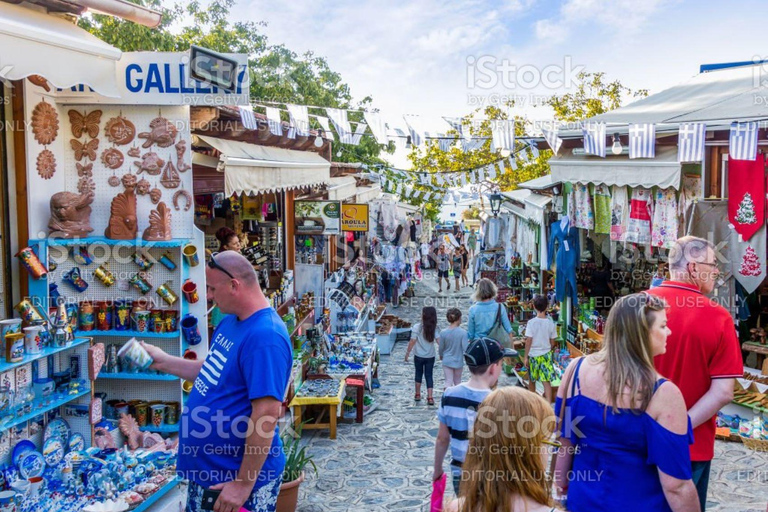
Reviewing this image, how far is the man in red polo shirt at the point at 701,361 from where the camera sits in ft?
11.1

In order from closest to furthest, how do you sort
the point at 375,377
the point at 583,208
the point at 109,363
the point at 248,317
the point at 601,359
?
the point at 601,359, the point at 248,317, the point at 109,363, the point at 583,208, the point at 375,377

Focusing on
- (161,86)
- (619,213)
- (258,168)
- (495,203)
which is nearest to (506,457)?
(161,86)

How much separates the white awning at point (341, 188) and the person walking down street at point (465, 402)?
9.03 meters

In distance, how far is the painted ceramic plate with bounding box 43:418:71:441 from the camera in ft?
16.7

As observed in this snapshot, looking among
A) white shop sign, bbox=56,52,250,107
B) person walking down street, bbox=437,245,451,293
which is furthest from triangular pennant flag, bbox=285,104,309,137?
person walking down street, bbox=437,245,451,293

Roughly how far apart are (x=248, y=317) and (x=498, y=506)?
1612mm

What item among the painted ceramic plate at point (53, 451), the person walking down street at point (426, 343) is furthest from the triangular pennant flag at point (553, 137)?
the painted ceramic plate at point (53, 451)

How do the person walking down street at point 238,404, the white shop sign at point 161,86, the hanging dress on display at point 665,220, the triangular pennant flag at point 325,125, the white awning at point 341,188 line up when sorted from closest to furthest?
the person walking down street at point 238,404 < the white shop sign at point 161,86 < the hanging dress on display at point 665,220 < the triangular pennant flag at point 325,125 < the white awning at point 341,188

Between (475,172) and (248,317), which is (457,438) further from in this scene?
(475,172)

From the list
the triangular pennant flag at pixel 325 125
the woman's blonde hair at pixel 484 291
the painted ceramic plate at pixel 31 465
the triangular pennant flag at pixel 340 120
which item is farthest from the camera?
the triangular pennant flag at pixel 325 125

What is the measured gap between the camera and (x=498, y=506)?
2.13 m

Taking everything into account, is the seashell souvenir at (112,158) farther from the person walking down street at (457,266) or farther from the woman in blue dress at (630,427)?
the person walking down street at (457,266)

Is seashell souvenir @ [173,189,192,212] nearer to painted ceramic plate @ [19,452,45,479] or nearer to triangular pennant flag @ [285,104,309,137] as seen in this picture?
painted ceramic plate @ [19,452,45,479]

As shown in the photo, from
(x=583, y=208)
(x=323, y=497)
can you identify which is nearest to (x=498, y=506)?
(x=323, y=497)
